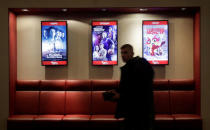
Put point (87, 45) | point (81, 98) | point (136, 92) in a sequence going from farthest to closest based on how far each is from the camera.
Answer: point (87, 45) < point (81, 98) < point (136, 92)

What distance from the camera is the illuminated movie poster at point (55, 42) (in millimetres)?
6574

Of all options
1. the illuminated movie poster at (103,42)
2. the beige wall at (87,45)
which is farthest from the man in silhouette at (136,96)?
the beige wall at (87,45)

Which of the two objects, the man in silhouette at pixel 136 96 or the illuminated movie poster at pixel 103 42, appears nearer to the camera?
the man in silhouette at pixel 136 96

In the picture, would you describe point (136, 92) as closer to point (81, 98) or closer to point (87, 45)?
point (81, 98)

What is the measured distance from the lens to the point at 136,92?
12.0 ft

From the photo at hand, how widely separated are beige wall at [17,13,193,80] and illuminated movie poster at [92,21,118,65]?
0.16 metres

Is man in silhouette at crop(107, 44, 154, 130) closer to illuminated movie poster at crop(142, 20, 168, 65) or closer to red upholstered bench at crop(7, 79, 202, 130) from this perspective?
red upholstered bench at crop(7, 79, 202, 130)

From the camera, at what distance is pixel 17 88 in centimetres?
657

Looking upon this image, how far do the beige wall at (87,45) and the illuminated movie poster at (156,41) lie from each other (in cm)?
17

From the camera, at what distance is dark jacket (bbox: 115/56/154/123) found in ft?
12.0

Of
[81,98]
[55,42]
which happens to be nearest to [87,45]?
[55,42]

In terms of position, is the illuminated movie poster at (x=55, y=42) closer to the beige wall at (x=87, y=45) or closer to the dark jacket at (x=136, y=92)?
the beige wall at (x=87, y=45)

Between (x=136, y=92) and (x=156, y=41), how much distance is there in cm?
314

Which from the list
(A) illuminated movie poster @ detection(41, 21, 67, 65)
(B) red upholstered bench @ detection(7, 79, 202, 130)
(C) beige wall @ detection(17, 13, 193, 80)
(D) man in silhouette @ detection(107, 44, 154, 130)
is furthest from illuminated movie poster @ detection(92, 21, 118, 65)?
(D) man in silhouette @ detection(107, 44, 154, 130)
